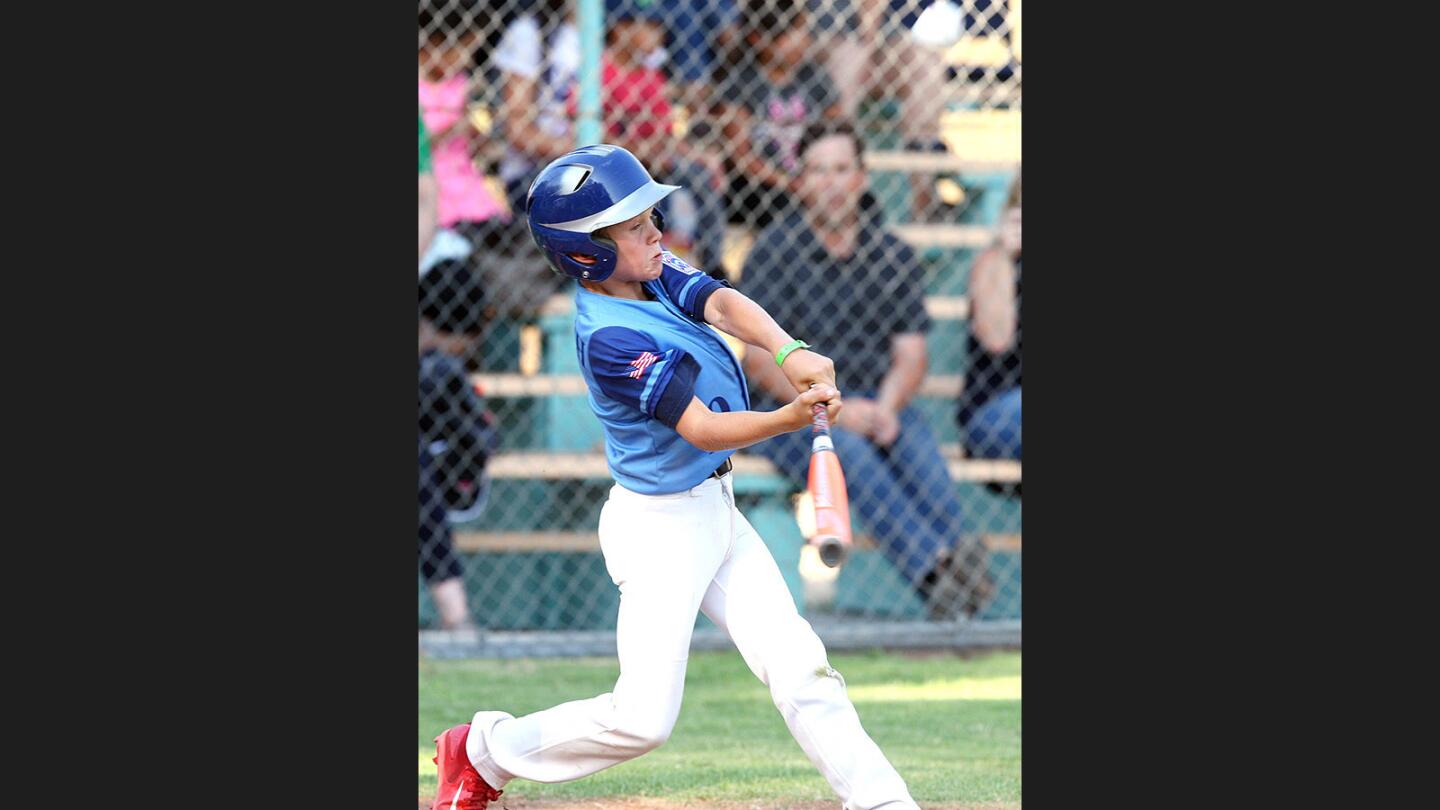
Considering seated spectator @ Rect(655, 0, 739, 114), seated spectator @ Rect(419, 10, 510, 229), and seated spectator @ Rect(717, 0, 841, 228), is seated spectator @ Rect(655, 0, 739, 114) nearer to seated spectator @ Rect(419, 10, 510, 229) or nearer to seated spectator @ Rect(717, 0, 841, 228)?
seated spectator @ Rect(717, 0, 841, 228)

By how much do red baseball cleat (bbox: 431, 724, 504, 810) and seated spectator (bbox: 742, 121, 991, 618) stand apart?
3.36 metres

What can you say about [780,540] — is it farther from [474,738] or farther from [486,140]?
[474,738]

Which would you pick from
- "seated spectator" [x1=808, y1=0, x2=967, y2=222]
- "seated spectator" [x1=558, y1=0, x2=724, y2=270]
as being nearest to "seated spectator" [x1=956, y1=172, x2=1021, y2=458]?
"seated spectator" [x1=808, y1=0, x2=967, y2=222]

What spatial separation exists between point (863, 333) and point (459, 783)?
377 cm

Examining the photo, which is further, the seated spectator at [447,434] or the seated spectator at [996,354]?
the seated spectator at [996,354]

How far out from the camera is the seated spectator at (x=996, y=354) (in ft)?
26.3

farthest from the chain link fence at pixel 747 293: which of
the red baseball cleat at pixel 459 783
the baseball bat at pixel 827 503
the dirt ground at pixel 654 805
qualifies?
the baseball bat at pixel 827 503

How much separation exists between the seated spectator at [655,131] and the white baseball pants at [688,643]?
365 centimetres

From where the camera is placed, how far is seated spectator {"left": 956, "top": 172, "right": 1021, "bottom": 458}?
315 inches

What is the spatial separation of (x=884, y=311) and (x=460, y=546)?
2206 mm

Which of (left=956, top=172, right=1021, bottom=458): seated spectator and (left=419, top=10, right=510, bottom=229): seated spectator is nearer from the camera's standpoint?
(left=419, top=10, right=510, bottom=229): seated spectator

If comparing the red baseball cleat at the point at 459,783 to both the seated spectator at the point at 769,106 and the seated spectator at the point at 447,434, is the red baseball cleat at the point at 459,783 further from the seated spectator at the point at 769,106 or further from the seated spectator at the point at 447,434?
the seated spectator at the point at 769,106

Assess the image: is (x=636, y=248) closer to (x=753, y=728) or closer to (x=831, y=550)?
(x=831, y=550)

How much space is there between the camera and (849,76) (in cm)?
826
